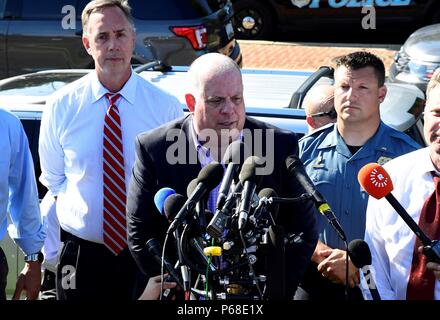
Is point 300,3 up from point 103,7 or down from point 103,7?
up

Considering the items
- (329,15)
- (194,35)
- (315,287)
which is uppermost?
(329,15)

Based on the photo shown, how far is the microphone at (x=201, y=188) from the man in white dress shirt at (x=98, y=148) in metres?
1.86

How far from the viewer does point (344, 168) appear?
522cm

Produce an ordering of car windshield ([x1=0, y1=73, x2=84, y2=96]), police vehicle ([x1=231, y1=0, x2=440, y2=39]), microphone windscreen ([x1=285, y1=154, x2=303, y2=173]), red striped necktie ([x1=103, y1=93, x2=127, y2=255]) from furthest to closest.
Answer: police vehicle ([x1=231, y1=0, x2=440, y2=39]), car windshield ([x1=0, y1=73, x2=84, y2=96]), red striped necktie ([x1=103, y1=93, x2=127, y2=255]), microphone windscreen ([x1=285, y1=154, x2=303, y2=173])

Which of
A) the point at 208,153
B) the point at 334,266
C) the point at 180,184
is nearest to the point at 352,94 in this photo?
the point at 334,266

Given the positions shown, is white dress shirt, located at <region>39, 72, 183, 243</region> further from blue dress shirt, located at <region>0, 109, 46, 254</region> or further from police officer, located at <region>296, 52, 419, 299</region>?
police officer, located at <region>296, 52, 419, 299</region>

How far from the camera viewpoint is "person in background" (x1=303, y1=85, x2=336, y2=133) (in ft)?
18.7

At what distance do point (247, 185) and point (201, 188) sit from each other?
174 mm

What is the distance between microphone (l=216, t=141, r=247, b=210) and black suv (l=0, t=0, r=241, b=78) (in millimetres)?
7667

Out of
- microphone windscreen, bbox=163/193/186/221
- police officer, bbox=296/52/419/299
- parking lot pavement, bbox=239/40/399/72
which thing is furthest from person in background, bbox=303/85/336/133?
parking lot pavement, bbox=239/40/399/72

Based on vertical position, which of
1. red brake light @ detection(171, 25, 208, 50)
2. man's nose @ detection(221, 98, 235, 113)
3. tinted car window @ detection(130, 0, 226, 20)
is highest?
tinted car window @ detection(130, 0, 226, 20)

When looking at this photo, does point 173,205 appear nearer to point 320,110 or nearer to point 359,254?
point 359,254
